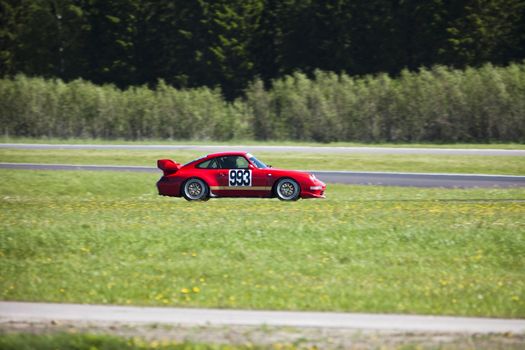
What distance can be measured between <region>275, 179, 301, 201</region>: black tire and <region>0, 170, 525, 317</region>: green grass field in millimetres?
2587

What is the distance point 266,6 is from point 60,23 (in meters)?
21.3

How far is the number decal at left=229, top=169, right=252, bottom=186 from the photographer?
22531mm

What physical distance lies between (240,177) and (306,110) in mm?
35266

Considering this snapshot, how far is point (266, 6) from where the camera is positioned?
255ft

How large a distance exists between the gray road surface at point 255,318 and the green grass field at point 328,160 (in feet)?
80.7

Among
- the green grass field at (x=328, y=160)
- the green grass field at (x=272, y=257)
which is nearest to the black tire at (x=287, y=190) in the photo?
the green grass field at (x=272, y=257)

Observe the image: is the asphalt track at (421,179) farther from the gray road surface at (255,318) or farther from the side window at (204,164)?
the gray road surface at (255,318)

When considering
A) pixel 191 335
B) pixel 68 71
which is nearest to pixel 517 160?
pixel 191 335

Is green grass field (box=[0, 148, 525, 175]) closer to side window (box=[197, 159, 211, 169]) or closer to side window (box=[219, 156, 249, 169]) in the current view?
→ side window (box=[219, 156, 249, 169])

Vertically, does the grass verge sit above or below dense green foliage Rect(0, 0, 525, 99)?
below

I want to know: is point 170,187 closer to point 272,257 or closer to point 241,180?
point 241,180

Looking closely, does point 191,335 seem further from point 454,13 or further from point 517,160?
point 454,13

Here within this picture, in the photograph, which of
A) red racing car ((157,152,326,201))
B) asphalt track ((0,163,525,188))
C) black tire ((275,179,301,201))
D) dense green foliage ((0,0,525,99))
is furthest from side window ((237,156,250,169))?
dense green foliage ((0,0,525,99))

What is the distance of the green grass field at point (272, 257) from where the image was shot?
37.4 ft
